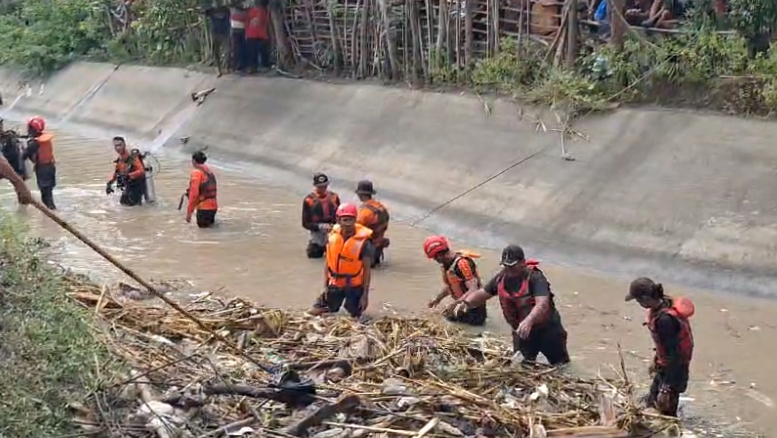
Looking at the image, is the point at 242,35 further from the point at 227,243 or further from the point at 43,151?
the point at 227,243

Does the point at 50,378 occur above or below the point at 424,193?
above

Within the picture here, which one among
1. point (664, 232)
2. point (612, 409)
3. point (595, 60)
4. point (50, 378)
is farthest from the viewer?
point (595, 60)

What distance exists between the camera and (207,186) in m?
15.3

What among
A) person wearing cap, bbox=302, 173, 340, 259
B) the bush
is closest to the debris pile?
person wearing cap, bbox=302, 173, 340, 259

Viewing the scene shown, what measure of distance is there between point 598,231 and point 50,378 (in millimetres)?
8749

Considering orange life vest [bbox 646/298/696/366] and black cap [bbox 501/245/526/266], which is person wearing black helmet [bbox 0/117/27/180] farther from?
orange life vest [bbox 646/298/696/366]

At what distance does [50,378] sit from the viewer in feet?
19.0

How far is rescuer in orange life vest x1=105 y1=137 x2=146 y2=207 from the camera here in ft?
55.5

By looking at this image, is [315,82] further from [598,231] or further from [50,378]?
[50,378]

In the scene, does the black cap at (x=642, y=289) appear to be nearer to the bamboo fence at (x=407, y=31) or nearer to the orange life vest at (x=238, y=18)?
the bamboo fence at (x=407, y=31)

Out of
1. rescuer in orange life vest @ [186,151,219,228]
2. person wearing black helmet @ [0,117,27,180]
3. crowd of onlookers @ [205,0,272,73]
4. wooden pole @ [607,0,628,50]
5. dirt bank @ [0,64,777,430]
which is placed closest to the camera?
dirt bank @ [0,64,777,430]

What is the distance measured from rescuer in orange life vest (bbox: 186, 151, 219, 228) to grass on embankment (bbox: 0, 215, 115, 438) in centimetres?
840

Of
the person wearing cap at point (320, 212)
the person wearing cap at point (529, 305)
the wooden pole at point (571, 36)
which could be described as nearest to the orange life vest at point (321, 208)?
the person wearing cap at point (320, 212)

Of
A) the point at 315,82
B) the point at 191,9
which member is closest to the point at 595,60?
the point at 315,82
